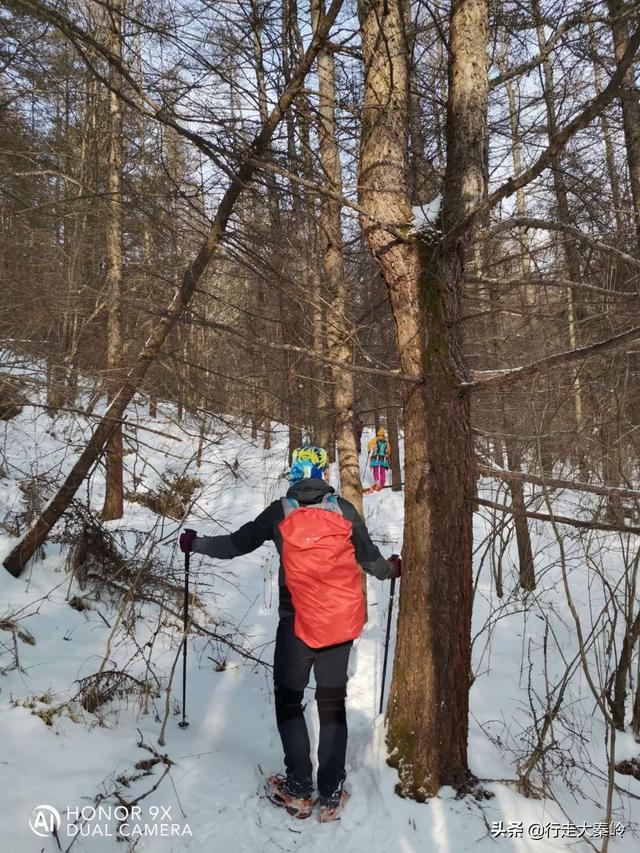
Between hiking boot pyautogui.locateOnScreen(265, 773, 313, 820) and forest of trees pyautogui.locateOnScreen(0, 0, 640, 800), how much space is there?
0.54 metres

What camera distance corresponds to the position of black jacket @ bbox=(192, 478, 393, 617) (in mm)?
2863

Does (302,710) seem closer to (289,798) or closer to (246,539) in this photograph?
(289,798)

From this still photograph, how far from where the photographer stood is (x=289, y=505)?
112 inches

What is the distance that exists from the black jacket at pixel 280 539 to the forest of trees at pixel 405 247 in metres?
0.21

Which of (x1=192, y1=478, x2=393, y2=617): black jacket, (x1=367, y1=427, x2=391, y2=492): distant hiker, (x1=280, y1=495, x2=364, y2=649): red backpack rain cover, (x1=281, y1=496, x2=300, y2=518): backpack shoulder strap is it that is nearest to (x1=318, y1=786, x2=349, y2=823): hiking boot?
(x1=280, y1=495, x2=364, y2=649): red backpack rain cover

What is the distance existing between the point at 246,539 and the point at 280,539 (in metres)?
0.26

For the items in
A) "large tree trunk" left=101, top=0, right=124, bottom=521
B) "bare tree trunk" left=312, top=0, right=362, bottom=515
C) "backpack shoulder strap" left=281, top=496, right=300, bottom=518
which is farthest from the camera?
"large tree trunk" left=101, top=0, right=124, bottom=521

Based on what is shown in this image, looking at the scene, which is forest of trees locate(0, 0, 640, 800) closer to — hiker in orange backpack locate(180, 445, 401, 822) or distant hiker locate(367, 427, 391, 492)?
hiker in orange backpack locate(180, 445, 401, 822)

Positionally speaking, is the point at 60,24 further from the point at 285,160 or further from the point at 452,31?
the point at 452,31

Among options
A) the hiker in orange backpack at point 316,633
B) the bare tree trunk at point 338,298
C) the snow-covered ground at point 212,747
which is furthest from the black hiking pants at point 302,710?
the bare tree trunk at point 338,298

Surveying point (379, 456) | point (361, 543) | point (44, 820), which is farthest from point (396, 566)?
point (379, 456)

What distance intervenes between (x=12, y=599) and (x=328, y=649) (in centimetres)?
293

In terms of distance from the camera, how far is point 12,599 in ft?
13.7

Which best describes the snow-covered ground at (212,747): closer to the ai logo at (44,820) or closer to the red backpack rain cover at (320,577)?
the ai logo at (44,820)
